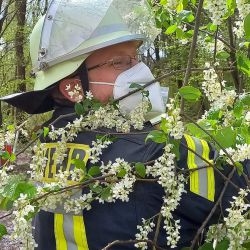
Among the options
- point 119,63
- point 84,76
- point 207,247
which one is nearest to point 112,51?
point 119,63

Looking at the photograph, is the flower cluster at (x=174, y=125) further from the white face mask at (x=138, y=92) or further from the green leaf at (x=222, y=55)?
the green leaf at (x=222, y=55)

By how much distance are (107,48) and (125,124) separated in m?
0.38

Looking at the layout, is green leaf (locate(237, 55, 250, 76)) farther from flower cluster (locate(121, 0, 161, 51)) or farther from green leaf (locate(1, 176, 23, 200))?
green leaf (locate(1, 176, 23, 200))

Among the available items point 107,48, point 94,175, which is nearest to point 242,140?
point 94,175

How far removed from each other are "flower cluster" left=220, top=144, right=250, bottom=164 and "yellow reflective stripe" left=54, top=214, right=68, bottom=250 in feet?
2.39

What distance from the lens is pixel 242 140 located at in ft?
5.20

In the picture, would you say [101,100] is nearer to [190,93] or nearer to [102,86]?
[102,86]

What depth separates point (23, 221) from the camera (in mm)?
1380

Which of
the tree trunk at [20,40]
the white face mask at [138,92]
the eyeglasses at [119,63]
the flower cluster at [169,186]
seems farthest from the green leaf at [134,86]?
the tree trunk at [20,40]

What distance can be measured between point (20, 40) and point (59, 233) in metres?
15.5

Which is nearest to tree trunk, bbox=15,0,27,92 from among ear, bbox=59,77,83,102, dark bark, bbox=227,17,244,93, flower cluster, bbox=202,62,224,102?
dark bark, bbox=227,17,244,93

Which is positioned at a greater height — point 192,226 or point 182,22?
point 182,22

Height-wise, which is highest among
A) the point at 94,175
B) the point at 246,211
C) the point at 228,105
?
the point at 228,105

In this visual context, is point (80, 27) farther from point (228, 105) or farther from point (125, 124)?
point (228, 105)
